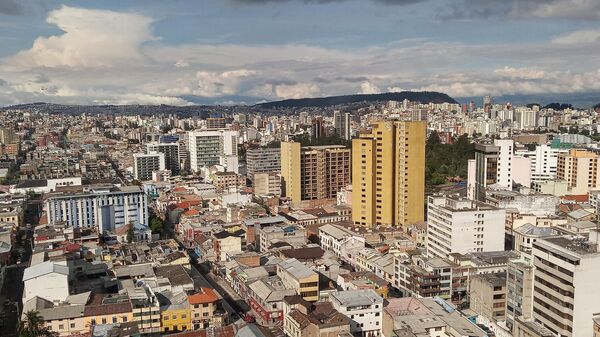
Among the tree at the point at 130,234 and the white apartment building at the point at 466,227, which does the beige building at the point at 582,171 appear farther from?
the tree at the point at 130,234

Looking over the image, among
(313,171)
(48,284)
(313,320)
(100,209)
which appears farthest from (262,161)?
(313,320)

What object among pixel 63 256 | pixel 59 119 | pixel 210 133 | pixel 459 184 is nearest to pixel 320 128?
pixel 210 133

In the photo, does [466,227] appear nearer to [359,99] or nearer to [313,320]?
[313,320]

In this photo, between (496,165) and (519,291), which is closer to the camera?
(519,291)

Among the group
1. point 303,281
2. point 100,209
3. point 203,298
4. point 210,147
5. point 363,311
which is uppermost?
point 210,147

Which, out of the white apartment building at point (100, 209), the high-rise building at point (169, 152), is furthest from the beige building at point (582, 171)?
the high-rise building at point (169, 152)

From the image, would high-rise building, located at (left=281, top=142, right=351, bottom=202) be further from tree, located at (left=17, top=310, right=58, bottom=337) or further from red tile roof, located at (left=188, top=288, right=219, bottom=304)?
tree, located at (left=17, top=310, right=58, bottom=337)
